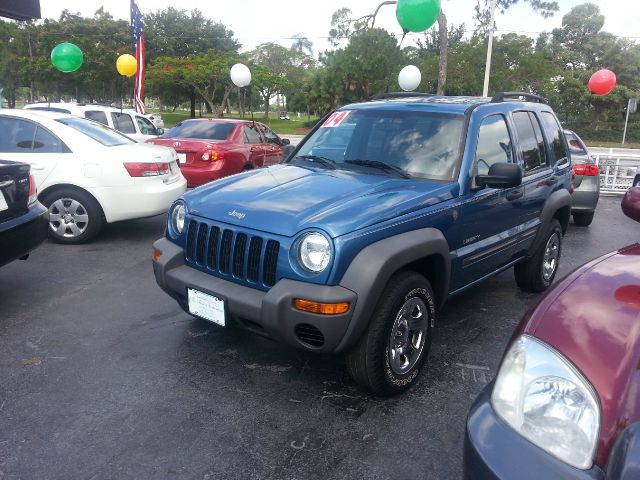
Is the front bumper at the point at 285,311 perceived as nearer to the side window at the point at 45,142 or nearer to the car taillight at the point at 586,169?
the side window at the point at 45,142

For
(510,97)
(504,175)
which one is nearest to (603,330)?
(504,175)

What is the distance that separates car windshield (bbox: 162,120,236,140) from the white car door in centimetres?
296

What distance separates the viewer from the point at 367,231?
2.86m

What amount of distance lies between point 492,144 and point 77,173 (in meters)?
4.56

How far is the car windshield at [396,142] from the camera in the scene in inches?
145

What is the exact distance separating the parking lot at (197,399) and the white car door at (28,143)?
2.07 meters

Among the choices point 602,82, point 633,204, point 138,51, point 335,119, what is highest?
point 138,51

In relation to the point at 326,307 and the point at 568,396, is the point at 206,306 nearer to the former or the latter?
the point at 326,307

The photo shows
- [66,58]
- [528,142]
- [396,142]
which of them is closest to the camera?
[396,142]

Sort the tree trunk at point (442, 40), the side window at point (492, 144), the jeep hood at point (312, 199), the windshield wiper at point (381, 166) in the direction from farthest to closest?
the tree trunk at point (442, 40), the side window at point (492, 144), the windshield wiper at point (381, 166), the jeep hood at point (312, 199)

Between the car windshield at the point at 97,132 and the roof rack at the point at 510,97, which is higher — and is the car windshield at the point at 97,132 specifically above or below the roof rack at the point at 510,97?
below

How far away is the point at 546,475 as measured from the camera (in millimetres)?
1444

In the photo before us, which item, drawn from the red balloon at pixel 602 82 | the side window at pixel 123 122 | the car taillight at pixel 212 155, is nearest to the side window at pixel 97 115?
the side window at pixel 123 122

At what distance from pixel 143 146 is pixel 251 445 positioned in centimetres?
483
